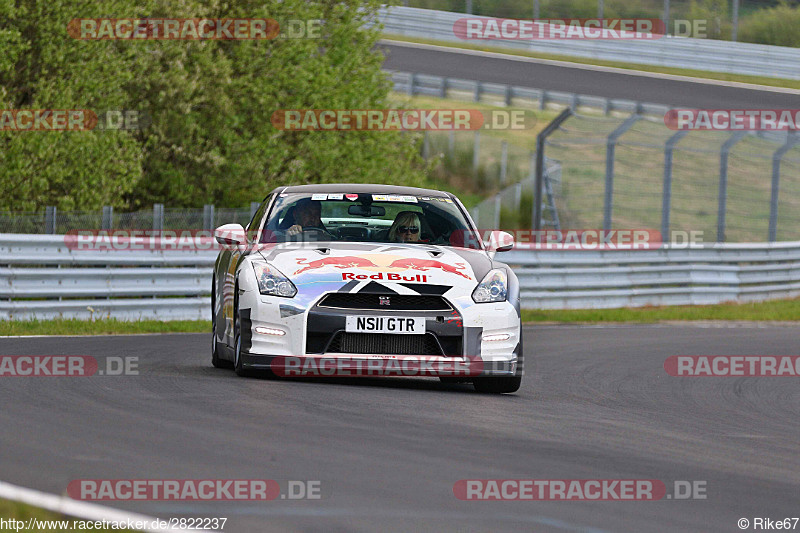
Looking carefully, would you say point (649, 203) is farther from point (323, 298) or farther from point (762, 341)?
point (323, 298)

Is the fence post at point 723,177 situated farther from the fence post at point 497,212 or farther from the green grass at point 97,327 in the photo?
the green grass at point 97,327

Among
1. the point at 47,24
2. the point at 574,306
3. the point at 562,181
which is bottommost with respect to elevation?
the point at 574,306

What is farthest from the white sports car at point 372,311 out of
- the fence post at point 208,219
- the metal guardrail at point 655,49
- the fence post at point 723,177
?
the metal guardrail at point 655,49

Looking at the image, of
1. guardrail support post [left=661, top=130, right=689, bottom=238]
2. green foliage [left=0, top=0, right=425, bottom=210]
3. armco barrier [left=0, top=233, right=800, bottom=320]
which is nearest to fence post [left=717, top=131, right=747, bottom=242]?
guardrail support post [left=661, top=130, right=689, bottom=238]

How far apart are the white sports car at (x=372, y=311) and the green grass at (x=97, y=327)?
441 centimetres

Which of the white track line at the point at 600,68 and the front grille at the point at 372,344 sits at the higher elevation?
the white track line at the point at 600,68

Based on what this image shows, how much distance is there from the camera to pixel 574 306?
2005 centimetres

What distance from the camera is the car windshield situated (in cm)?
965

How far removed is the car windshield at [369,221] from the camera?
9.65m

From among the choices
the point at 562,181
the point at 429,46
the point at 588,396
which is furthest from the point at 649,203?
the point at 588,396

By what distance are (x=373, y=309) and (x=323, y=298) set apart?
0.32 metres

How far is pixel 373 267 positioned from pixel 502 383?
3.98 feet

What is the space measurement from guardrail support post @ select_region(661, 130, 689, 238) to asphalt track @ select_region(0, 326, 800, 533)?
13.1 metres

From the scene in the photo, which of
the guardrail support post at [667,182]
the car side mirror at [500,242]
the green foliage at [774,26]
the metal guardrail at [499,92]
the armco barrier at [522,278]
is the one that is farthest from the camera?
the green foliage at [774,26]
